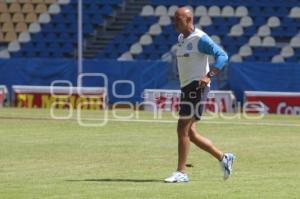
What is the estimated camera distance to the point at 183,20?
12.3 metres

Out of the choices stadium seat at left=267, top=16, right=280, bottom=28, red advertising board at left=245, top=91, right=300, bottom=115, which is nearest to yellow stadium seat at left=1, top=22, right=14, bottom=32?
stadium seat at left=267, top=16, right=280, bottom=28

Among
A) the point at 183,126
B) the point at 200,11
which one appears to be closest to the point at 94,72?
the point at 200,11

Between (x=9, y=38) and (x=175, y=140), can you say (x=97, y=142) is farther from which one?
(x=9, y=38)

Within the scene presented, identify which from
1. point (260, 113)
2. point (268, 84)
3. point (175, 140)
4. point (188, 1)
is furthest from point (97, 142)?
point (188, 1)

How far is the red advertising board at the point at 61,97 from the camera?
31891mm

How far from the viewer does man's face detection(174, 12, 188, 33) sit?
12.3 meters

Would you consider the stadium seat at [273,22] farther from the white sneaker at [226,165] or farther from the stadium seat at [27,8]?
the white sneaker at [226,165]

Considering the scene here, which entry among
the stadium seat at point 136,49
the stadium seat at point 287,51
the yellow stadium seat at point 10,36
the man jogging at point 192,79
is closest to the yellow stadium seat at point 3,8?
the yellow stadium seat at point 10,36

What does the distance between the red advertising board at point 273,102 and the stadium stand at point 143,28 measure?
371 cm

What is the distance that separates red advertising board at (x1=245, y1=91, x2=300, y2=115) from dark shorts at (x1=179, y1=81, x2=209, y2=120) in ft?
56.0

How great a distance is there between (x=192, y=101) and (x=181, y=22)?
97 cm

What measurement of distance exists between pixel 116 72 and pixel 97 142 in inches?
601

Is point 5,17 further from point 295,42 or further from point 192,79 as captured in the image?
point 192,79

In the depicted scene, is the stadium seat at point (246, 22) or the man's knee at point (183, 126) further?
the stadium seat at point (246, 22)
